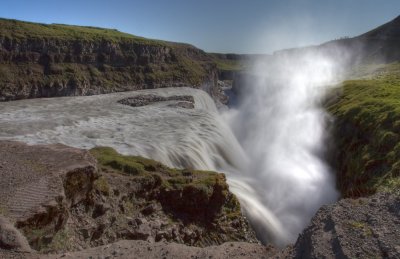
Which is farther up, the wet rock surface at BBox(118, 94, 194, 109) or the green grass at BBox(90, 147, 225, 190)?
the green grass at BBox(90, 147, 225, 190)

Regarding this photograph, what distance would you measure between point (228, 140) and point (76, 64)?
47.1m

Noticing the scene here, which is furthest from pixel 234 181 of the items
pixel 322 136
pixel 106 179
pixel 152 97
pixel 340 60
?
pixel 340 60

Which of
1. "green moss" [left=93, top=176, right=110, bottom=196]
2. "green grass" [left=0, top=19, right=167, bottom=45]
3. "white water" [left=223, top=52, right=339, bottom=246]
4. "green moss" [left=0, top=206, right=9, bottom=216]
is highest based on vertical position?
"green grass" [left=0, top=19, right=167, bottom=45]

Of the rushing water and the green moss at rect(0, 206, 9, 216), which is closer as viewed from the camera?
the green moss at rect(0, 206, 9, 216)

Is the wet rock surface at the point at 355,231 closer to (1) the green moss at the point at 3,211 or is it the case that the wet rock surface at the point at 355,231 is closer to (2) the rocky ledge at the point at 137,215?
(2) the rocky ledge at the point at 137,215

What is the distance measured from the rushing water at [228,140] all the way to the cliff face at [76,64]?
5.22 metres

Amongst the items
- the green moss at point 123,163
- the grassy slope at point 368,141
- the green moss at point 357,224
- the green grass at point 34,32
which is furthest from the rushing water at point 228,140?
the green moss at point 357,224

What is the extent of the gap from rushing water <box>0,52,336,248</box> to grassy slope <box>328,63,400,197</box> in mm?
2832

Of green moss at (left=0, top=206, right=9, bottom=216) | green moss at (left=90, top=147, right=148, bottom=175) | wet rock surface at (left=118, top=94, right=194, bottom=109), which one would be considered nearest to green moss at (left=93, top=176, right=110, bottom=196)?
green moss at (left=90, top=147, right=148, bottom=175)

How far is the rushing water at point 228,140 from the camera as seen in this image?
34.2 meters

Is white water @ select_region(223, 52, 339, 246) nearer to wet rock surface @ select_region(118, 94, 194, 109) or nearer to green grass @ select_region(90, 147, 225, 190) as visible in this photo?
green grass @ select_region(90, 147, 225, 190)

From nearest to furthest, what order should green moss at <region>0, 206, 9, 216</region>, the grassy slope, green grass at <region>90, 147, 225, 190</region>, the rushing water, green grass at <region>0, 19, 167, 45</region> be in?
1. green moss at <region>0, 206, 9, 216</region>
2. green grass at <region>90, 147, 225, 190</region>
3. the grassy slope
4. the rushing water
5. green grass at <region>0, 19, 167, 45</region>

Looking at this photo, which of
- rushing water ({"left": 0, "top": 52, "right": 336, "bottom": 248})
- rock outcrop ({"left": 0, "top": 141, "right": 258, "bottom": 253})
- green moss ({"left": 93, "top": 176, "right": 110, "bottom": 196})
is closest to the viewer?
rock outcrop ({"left": 0, "top": 141, "right": 258, "bottom": 253})

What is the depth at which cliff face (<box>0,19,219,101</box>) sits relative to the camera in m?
74.3
